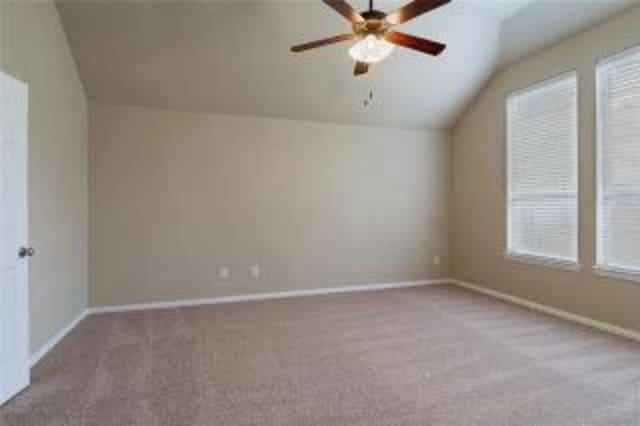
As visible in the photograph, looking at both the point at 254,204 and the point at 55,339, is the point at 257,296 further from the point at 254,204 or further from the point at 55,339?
the point at 55,339

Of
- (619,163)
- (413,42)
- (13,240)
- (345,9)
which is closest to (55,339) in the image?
(13,240)

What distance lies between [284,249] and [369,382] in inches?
106

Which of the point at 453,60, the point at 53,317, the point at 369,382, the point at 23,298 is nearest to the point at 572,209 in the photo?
the point at 453,60

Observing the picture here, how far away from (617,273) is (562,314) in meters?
0.78

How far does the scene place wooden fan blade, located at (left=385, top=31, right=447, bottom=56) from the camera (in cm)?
253

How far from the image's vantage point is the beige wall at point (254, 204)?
437 centimetres

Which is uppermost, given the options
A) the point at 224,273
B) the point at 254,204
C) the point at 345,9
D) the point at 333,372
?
the point at 345,9

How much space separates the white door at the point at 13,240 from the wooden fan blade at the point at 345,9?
7.17 feet

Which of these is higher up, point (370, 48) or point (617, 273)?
point (370, 48)

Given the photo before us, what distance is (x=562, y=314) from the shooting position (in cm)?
402

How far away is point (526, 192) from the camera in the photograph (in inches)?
180

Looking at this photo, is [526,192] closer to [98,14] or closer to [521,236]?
[521,236]

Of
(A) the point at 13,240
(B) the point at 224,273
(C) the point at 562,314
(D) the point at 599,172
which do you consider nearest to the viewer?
(A) the point at 13,240

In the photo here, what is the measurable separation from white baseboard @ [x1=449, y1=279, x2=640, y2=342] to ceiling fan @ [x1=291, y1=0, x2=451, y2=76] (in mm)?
3196
